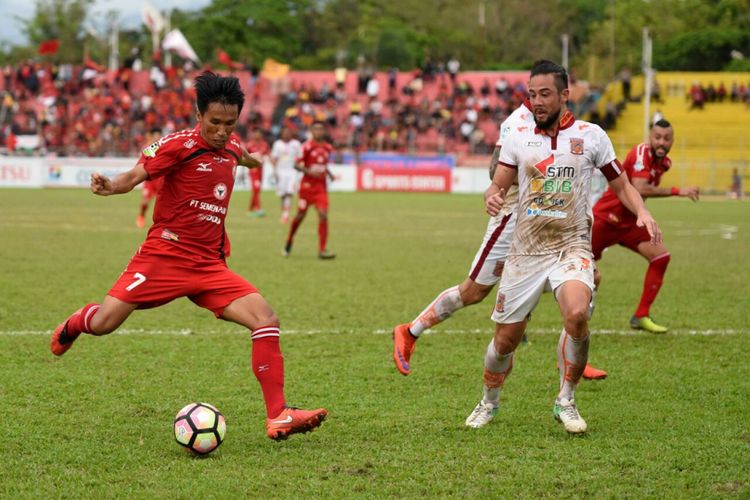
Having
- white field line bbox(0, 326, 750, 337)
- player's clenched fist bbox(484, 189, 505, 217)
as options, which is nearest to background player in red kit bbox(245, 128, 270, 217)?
white field line bbox(0, 326, 750, 337)

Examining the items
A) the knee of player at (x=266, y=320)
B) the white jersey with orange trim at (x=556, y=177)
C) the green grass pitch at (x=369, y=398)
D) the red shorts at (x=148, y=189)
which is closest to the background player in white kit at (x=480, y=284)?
the green grass pitch at (x=369, y=398)

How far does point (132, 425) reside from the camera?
612cm

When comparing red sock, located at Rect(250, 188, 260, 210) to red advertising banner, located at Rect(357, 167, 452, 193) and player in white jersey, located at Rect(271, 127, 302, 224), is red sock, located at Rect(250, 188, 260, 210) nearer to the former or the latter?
player in white jersey, located at Rect(271, 127, 302, 224)

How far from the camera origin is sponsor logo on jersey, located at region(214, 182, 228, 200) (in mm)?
6102

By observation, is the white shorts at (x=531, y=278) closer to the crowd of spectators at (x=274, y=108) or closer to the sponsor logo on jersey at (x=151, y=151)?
the sponsor logo on jersey at (x=151, y=151)

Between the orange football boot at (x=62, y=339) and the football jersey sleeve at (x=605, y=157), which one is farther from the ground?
the football jersey sleeve at (x=605, y=157)

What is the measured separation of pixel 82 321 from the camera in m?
6.15

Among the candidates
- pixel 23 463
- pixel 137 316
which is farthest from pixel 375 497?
pixel 137 316

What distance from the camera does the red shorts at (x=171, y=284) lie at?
6.02m

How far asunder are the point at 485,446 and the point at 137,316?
5.72m

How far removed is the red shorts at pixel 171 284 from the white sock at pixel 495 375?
1517mm

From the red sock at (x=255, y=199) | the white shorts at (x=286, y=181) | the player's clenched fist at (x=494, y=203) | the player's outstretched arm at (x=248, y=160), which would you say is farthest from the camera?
the red sock at (x=255, y=199)

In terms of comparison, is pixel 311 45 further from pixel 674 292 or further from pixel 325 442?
pixel 325 442

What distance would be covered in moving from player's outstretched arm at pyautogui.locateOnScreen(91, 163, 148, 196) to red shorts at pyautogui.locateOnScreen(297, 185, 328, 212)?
10937mm
